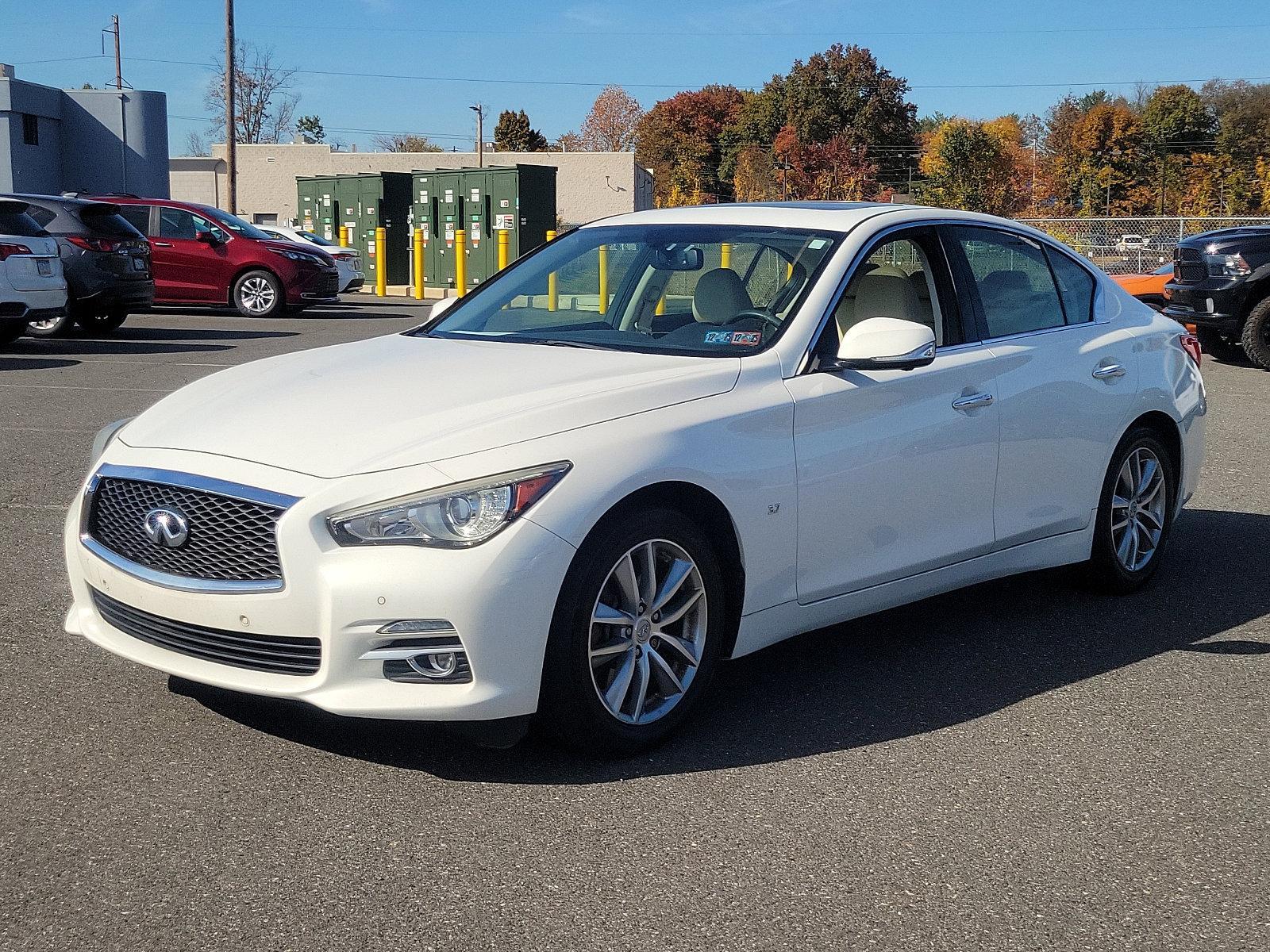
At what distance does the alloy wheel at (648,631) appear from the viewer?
4.00m

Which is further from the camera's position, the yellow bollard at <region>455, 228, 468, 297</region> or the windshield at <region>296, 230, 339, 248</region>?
the windshield at <region>296, 230, 339, 248</region>

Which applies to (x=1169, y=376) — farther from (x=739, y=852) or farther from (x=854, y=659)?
(x=739, y=852)

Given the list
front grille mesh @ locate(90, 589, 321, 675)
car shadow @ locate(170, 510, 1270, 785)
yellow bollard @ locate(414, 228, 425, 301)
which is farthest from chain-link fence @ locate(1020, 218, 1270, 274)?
front grille mesh @ locate(90, 589, 321, 675)

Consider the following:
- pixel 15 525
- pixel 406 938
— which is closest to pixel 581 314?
pixel 406 938

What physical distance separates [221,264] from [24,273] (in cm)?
686

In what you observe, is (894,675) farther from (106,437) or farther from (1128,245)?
(1128,245)

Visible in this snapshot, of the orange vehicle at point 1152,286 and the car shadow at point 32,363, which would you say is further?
the orange vehicle at point 1152,286

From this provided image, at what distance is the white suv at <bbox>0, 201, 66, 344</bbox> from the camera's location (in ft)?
49.1

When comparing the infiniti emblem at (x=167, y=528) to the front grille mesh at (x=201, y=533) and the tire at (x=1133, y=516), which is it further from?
the tire at (x=1133, y=516)

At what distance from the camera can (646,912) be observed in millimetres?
3184

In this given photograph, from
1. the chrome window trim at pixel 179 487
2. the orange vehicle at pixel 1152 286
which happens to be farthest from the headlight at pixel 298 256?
the chrome window trim at pixel 179 487

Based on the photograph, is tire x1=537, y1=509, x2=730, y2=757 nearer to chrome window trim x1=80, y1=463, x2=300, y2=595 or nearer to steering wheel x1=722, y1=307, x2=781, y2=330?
chrome window trim x1=80, y1=463, x2=300, y2=595

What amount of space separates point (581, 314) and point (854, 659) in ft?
5.16

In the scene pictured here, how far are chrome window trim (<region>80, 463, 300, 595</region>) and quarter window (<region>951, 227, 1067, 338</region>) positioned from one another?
2.84 m
